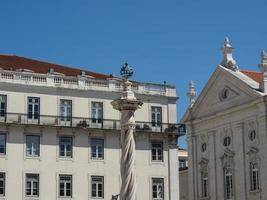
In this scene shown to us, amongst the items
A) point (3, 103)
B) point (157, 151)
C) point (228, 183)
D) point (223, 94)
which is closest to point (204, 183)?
point (228, 183)

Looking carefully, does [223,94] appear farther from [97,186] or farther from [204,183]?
[97,186]

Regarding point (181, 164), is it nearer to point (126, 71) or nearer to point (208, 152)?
point (208, 152)

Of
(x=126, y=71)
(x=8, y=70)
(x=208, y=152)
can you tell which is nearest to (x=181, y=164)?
(x=208, y=152)

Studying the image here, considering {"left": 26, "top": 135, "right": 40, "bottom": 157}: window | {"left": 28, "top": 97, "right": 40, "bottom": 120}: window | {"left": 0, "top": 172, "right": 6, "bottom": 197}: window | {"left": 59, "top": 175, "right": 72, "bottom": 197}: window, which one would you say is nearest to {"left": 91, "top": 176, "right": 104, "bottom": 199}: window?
{"left": 59, "top": 175, "right": 72, "bottom": 197}: window

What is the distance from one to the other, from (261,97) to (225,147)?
6126 millimetres

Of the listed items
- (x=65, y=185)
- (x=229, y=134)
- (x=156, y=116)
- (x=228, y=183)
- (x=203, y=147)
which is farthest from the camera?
(x=203, y=147)

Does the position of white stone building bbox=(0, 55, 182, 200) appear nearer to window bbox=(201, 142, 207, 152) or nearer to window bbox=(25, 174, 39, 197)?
window bbox=(25, 174, 39, 197)

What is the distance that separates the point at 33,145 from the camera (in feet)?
168

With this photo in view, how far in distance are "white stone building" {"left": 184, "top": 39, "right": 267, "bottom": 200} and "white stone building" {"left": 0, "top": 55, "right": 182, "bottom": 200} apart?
4.50 metres

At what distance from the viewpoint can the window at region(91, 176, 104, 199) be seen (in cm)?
5247

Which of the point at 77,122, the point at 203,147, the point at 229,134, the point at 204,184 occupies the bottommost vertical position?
the point at 204,184

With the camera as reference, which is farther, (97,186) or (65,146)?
(97,186)

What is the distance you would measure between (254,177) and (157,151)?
23.7 feet

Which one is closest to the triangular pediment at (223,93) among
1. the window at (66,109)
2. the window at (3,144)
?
the window at (66,109)
